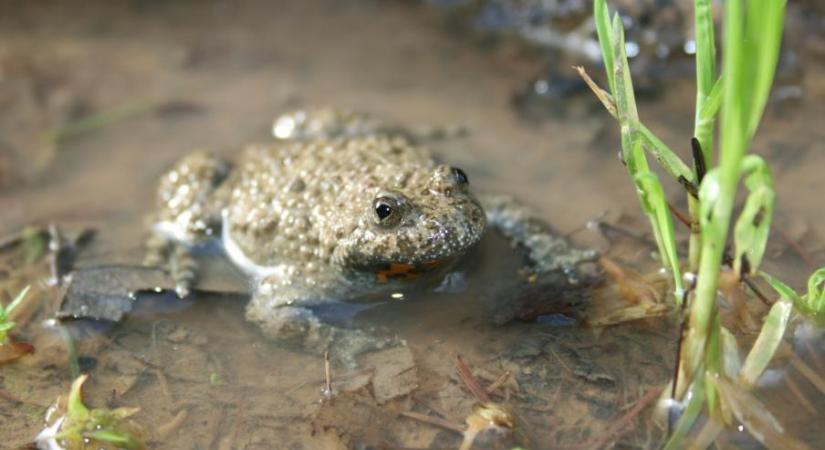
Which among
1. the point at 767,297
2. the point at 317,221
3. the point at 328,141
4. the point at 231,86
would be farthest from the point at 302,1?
the point at 767,297

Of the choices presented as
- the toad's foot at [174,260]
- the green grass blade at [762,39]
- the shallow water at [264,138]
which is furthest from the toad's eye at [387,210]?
→ the green grass blade at [762,39]

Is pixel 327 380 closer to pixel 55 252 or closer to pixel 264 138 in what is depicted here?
pixel 55 252

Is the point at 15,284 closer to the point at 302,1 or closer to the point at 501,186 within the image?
the point at 501,186

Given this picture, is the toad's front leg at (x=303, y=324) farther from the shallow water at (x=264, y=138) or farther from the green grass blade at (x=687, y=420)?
the green grass blade at (x=687, y=420)

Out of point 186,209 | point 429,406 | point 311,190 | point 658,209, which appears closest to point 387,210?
point 311,190

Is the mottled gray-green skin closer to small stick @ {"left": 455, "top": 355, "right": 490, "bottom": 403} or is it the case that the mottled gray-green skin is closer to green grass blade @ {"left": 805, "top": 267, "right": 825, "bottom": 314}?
small stick @ {"left": 455, "top": 355, "right": 490, "bottom": 403}

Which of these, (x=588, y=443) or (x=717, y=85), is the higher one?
(x=717, y=85)
